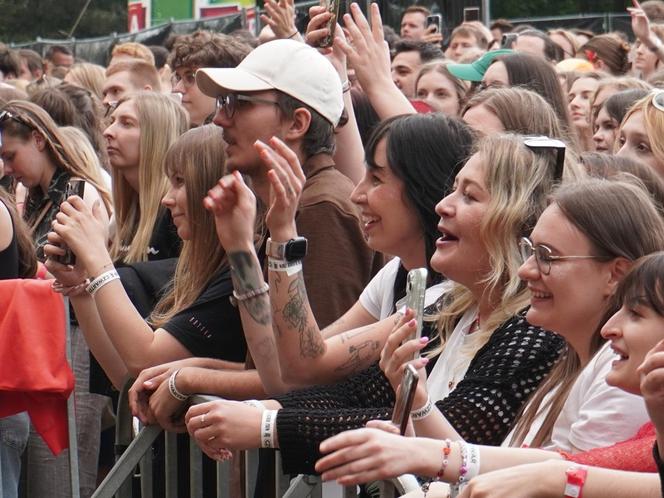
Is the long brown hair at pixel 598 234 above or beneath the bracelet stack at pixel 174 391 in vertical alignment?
above

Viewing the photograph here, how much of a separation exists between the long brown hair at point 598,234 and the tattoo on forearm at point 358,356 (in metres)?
0.85

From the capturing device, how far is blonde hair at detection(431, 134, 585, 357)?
3.62 m

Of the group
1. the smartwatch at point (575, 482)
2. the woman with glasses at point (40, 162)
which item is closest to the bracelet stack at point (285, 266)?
the smartwatch at point (575, 482)

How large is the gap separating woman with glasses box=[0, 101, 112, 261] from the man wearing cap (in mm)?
2012

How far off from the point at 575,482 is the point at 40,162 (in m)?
4.41

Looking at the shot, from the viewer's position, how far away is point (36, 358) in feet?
16.9

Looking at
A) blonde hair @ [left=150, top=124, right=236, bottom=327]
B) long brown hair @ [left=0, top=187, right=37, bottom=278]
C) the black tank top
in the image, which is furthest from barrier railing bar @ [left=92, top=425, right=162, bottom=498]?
long brown hair @ [left=0, top=187, right=37, bottom=278]

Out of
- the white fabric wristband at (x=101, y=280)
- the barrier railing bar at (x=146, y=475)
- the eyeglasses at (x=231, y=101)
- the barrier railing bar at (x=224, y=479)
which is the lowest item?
the barrier railing bar at (x=146, y=475)

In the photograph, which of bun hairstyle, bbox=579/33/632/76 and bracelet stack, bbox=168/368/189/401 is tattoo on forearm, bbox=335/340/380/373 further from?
bun hairstyle, bbox=579/33/632/76

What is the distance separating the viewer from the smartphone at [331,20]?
543 cm

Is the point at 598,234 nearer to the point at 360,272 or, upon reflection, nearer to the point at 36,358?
the point at 360,272

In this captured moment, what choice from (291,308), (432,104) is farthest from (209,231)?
(432,104)

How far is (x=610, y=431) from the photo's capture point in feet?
9.82

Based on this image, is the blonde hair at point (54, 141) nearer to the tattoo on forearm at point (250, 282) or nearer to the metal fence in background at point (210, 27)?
the tattoo on forearm at point (250, 282)
